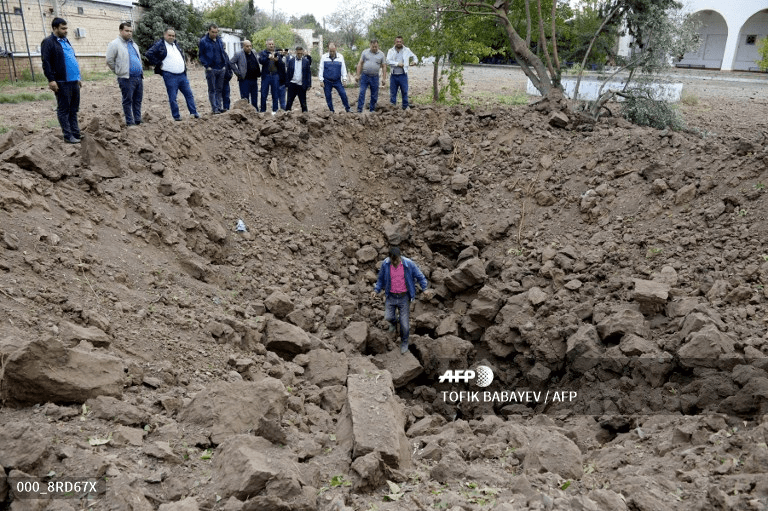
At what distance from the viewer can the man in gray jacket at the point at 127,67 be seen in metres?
8.32

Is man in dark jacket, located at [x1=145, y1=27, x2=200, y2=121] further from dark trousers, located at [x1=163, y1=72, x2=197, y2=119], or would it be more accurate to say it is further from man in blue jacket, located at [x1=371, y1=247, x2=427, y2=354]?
man in blue jacket, located at [x1=371, y1=247, x2=427, y2=354]

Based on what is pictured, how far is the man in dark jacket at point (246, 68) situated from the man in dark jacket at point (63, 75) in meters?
3.34

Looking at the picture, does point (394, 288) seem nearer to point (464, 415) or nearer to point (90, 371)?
point (464, 415)

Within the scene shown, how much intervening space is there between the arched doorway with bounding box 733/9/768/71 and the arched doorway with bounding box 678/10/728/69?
794 millimetres

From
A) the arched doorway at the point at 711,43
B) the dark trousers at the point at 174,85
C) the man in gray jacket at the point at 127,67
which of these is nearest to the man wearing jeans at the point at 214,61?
the dark trousers at the point at 174,85

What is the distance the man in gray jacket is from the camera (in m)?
8.32

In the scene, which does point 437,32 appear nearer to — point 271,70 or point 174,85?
point 271,70

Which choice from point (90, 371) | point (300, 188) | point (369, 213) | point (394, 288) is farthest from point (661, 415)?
point (300, 188)

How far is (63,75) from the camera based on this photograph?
24.7 feet

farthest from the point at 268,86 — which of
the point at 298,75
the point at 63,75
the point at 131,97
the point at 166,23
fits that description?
the point at 166,23

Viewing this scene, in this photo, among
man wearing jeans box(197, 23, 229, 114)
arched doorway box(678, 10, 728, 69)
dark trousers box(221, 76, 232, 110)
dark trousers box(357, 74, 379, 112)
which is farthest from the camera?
arched doorway box(678, 10, 728, 69)

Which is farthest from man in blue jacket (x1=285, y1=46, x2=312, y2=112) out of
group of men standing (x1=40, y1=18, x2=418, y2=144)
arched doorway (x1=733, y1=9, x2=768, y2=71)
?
arched doorway (x1=733, y1=9, x2=768, y2=71)

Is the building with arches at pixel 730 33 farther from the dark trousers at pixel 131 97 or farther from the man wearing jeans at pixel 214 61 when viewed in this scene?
the dark trousers at pixel 131 97

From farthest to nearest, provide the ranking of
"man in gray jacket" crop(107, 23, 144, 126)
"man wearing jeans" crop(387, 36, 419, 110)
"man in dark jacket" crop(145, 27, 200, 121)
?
"man wearing jeans" crop(387, 36, 419, 110) → "man in dark jacket" crop(145, 27, 200, 121) → "man in gray jacket" crop(107, 23, 144, 126)
